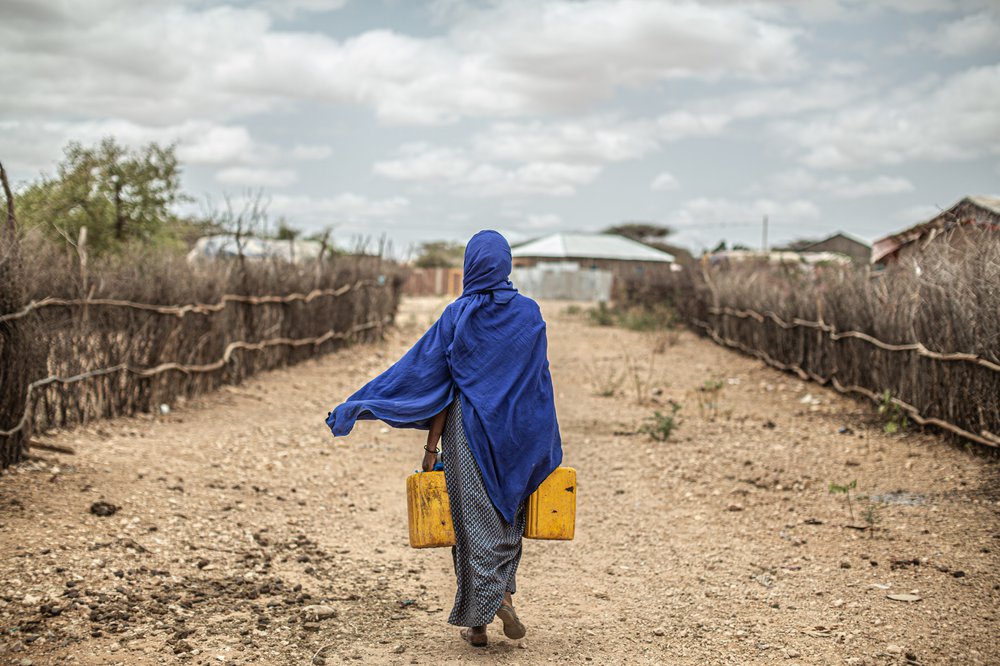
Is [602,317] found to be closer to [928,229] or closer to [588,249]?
[928,229]

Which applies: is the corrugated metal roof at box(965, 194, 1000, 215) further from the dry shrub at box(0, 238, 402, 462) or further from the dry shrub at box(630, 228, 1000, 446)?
the dry shrub at box(0, 238, 402, 462)

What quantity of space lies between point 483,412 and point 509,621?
816mm

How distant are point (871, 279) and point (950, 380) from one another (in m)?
2.97

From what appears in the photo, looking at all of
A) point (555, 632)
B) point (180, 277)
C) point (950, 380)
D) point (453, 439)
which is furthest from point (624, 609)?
point (180, 277)

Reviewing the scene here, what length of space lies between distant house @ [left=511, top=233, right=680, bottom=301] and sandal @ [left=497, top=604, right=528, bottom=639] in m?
32.7

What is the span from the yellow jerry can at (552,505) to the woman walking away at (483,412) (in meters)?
0.04

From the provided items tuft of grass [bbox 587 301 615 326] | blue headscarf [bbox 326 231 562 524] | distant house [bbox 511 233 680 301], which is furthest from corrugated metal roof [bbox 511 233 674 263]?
blue headscarf [bbox 326 231 562 524]

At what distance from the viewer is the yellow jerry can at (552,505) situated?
3.48 meters

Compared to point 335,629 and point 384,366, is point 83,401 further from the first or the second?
point 384,366

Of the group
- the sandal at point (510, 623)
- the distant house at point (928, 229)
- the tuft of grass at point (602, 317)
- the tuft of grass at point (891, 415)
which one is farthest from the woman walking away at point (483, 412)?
the tuft of grass at point (602, 317)

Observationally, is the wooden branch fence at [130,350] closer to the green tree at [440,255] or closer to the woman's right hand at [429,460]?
the woman's right hand at [429,460]

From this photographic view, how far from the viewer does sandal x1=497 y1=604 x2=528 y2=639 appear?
3402 millimetres

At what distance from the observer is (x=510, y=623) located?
11.3 ft

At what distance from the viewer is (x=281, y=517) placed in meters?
5.50
